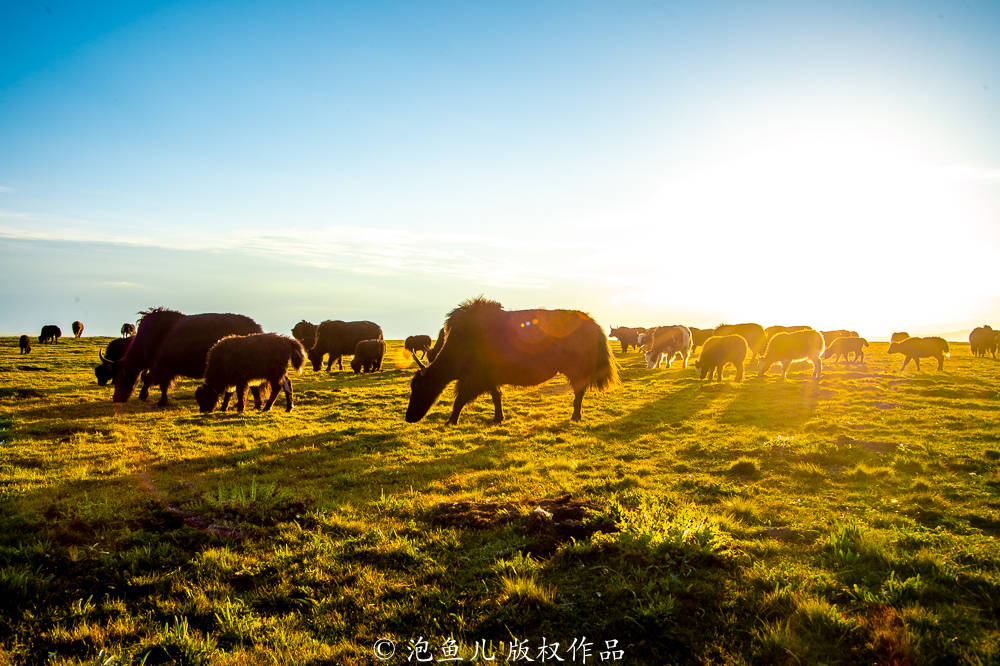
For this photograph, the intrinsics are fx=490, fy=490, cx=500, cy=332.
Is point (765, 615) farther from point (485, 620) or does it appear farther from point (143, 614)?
point (143, 614)

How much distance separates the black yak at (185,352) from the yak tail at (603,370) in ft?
35.2

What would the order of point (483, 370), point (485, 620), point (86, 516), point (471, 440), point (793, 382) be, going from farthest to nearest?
1. point (793, 382)
2. point (483, 370)
3. point (471, 440)
4. point (86, 516)
5. point (485, 620)

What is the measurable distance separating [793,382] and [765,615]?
2296 cm

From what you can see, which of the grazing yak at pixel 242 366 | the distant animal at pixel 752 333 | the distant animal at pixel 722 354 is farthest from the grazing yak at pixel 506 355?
the distant animal at pixel 752 333

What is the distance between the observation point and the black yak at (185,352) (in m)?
15.4

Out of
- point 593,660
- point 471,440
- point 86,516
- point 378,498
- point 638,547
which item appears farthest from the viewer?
point 471,440

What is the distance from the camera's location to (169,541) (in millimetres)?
5484

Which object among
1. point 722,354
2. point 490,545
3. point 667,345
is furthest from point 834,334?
point 490,545

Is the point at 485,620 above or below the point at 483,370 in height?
below

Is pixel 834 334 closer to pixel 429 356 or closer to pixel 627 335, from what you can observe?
pixel 627 335

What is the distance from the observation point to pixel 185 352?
15406 mm

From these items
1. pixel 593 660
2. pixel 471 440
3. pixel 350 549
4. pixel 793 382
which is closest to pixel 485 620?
pixel 593 660

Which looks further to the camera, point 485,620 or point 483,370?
point 483,370

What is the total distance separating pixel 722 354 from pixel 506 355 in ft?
50.5
